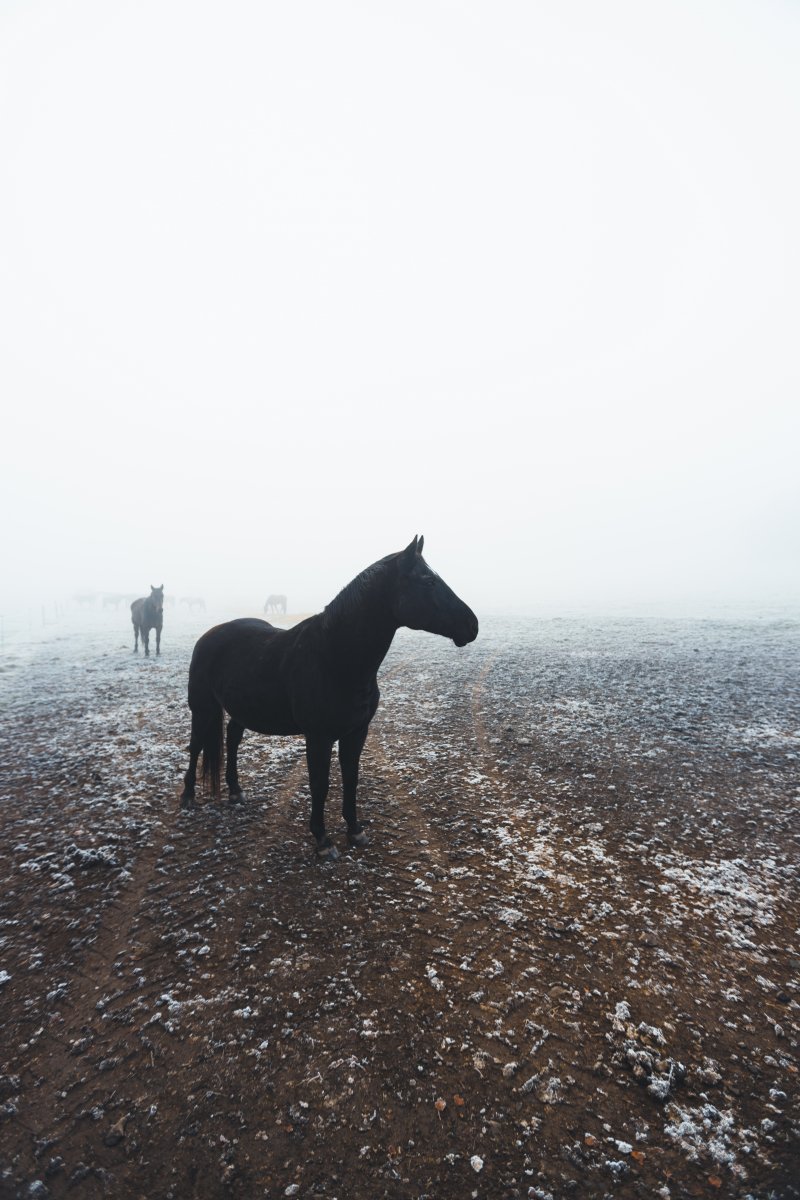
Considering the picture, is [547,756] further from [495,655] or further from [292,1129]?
[495,655]

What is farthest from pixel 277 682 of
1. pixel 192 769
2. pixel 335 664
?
pixel 192 769

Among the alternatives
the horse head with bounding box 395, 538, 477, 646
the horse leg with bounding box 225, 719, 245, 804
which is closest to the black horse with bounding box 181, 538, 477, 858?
the horse head with bounding box 395, 538, 477, 646

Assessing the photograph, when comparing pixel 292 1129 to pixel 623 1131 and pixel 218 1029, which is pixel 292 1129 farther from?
pixel 623 1131

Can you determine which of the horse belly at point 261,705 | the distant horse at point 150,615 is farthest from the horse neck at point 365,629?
→ the distant horse at point 150,615

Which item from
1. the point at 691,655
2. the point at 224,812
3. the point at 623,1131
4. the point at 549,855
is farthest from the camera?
the point at 691,655

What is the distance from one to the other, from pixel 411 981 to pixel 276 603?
5160cm

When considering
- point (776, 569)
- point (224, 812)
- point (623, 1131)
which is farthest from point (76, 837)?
point (776, 569)

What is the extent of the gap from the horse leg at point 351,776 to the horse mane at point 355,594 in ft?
5.06

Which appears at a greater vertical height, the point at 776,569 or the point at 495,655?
the point at 776,569

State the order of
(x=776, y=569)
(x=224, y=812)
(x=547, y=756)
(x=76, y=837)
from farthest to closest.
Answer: (x=776, y=569)
(x=547, y=756)
(x=224, y=812)
(x=76, y=837)

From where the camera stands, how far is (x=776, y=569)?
11956cm

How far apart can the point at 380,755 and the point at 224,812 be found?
3341 millimetres

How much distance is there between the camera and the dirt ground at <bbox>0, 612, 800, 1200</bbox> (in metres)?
2.95

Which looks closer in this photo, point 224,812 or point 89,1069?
point 89,1069
